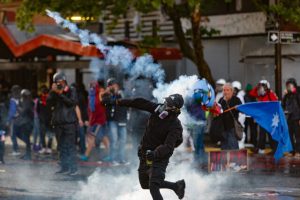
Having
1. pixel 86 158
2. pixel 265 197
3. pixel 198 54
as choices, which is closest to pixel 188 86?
pixel 265 197

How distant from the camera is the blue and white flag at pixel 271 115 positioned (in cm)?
1382

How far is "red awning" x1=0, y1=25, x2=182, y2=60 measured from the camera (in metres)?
21.9

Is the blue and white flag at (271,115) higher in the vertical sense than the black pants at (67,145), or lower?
higher

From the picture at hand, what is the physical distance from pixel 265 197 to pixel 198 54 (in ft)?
31.0

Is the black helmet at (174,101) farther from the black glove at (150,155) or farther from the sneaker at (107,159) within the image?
the sneaker at (107,159)

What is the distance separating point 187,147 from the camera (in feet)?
60.0

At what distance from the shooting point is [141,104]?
386 inches

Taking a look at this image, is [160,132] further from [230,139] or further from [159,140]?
[230,139]

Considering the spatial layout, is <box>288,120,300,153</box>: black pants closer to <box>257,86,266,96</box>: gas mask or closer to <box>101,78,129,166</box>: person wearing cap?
<box>257,86,266,96</box>: gas mask

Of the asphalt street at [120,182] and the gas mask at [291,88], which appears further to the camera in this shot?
the gas mask at [291,88]

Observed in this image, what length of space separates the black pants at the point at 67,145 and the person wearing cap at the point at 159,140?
4.60 m

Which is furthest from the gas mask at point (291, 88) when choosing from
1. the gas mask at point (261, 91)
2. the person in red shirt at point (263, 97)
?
the gas mask at point (261, 91)

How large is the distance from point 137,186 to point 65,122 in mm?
3116

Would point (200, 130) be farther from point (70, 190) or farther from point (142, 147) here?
point (142, 147)
